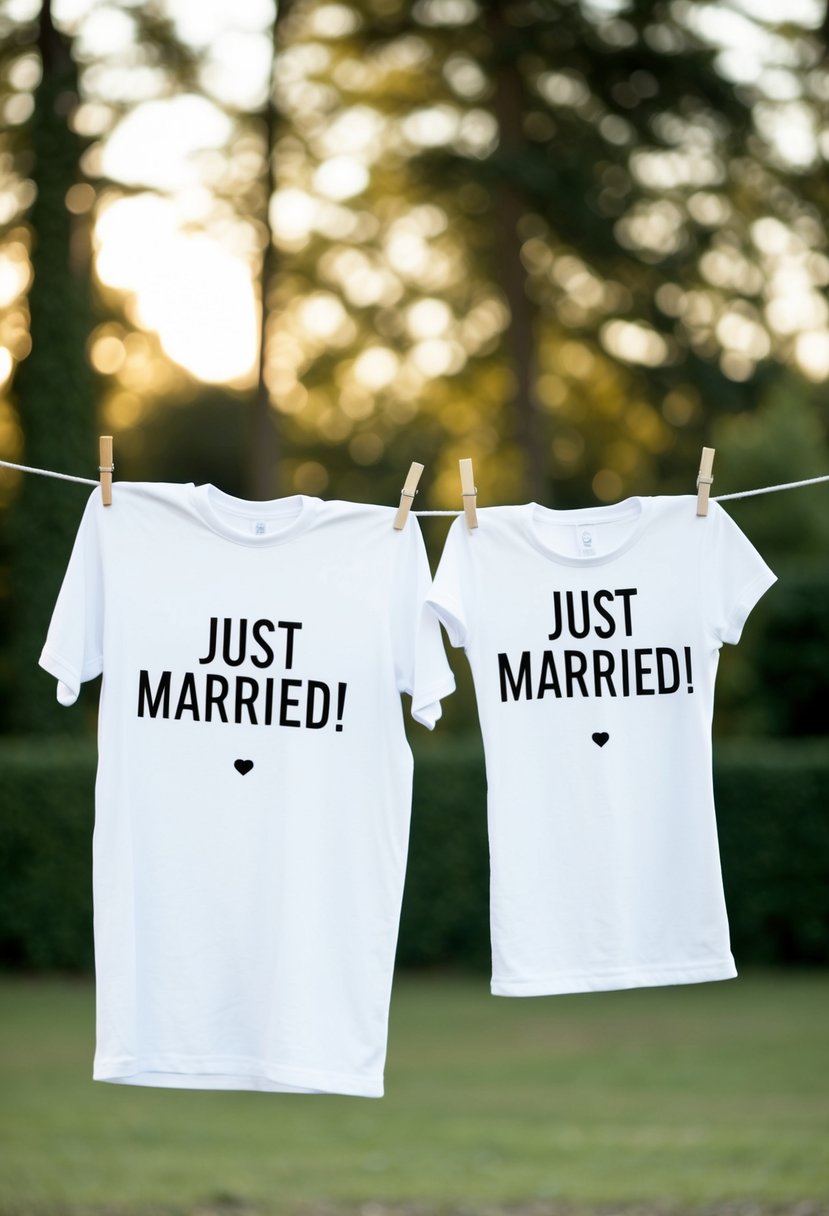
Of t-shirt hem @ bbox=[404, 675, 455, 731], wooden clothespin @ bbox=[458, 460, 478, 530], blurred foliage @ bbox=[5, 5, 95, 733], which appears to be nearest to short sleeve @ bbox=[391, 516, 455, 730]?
t-shirt hem @ bbox=[404, 675, 455, 731]

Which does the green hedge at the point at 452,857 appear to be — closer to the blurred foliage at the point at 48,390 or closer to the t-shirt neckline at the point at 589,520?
the blurred foliage at the point at 48,390

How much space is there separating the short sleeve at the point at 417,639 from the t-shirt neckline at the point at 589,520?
31 cm

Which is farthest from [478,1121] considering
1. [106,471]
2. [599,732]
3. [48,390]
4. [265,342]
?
[265,342]

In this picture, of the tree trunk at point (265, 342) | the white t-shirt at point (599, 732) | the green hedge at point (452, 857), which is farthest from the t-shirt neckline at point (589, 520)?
the tree trunk at point (265, 342)

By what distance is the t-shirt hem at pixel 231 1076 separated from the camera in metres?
3.38

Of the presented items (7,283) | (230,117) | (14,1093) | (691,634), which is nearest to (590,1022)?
(14,1093)

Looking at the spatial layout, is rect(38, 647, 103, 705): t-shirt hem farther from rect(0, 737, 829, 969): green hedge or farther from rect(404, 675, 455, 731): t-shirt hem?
rect(0, 737, 829, 969): green hedge

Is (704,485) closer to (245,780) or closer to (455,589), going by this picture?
(455,589)

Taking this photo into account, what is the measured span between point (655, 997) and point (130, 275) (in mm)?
12700

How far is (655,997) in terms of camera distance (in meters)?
11.5

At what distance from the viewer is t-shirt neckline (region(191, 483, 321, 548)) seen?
11.9 ft

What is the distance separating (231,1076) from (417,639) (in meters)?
1.19

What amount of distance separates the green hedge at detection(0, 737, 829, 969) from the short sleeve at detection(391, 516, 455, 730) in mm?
8344

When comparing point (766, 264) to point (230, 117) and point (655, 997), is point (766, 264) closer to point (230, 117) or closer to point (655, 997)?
point (230, 117)
